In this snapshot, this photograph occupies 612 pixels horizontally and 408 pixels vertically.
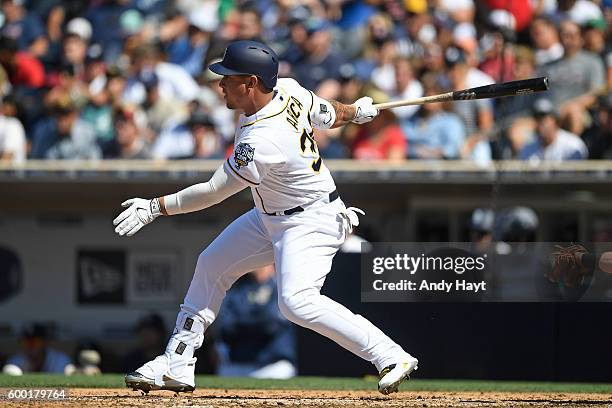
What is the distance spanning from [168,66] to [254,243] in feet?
18.7

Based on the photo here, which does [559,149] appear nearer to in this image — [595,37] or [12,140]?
[595,37]

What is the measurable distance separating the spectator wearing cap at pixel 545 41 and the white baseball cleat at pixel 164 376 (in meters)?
5.79

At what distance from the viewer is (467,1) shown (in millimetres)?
11586

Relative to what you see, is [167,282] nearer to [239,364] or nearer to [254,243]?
[239,364]

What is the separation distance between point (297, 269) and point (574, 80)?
5438 mm

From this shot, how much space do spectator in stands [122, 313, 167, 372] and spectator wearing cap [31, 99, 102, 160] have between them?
1547 millimetres

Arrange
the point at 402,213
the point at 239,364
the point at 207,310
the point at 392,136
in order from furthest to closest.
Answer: the point at 402,213, the point at 392,136, the point at 239,364, the point at 207,310

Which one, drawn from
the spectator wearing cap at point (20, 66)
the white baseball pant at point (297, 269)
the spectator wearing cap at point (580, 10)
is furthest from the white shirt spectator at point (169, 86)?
the white baseball pant at point (297, 269)

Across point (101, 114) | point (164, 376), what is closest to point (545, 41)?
point (101, 114)

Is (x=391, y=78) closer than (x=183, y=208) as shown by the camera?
No

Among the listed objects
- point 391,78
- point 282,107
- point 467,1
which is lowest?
point 282,107

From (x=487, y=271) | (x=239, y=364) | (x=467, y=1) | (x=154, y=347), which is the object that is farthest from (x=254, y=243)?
(x=467, y=1)

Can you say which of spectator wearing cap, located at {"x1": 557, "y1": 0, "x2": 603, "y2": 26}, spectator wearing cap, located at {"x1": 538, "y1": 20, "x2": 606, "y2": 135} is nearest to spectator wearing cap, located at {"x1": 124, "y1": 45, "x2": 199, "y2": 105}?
spectator wearing cap, located at {"x1": 538, "y1": 20, "x2": 606, "y2": 135}

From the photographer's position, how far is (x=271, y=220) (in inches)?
231
